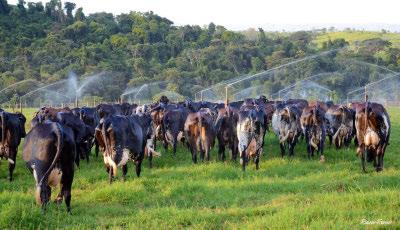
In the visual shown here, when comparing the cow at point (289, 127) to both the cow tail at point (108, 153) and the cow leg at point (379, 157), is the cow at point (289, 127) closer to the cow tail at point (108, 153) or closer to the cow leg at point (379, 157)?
the cow leg at point (379, 157)

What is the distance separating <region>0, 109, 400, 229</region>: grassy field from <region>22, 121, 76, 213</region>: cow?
360 millimetres

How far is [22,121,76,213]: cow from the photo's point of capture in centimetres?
909

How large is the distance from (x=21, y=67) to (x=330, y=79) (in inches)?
1414

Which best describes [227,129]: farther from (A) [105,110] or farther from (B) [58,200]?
(B) [58,200]

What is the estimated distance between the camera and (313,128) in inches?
682

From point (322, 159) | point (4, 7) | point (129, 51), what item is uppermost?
point (4, 7)

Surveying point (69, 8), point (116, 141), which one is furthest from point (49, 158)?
point (69, 8)

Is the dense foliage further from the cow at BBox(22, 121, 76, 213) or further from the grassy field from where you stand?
the cow at BBox(22, 121, 76, 213)

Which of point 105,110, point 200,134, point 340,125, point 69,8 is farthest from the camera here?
point 69,8

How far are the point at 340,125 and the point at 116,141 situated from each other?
367 inches

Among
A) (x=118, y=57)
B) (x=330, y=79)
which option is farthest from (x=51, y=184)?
(x=118, y=57)

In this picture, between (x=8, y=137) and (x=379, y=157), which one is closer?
(x=379, y=157)

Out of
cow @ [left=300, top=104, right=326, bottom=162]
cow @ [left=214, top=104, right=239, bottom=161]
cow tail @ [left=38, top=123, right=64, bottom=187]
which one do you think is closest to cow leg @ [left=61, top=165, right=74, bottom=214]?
cow tail @ [left=38, top=123, right=64, bottom=187]

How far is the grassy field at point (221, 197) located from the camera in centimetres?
841
